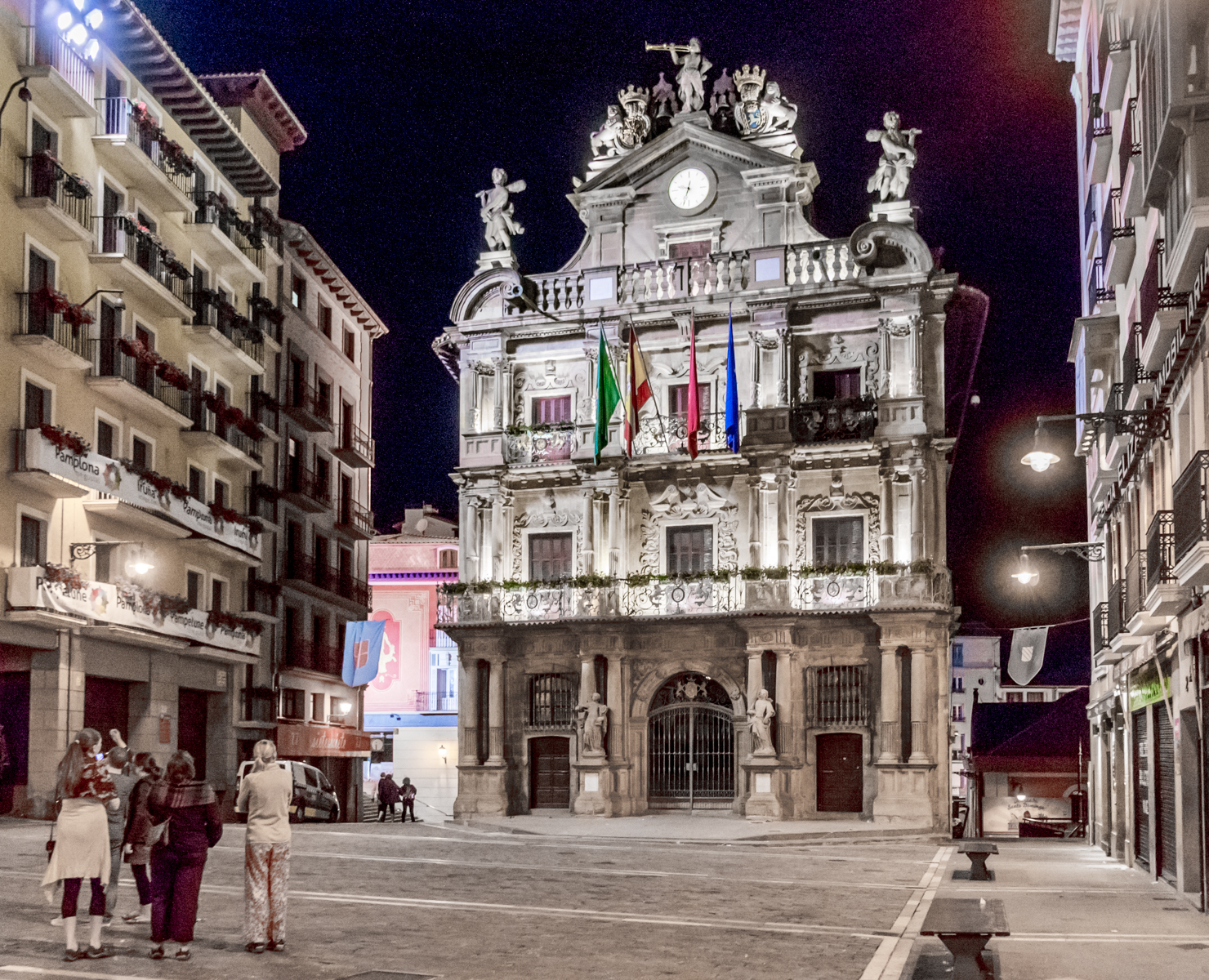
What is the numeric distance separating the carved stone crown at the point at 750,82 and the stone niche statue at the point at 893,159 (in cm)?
391

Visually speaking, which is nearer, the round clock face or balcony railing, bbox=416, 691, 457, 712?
the round clock face

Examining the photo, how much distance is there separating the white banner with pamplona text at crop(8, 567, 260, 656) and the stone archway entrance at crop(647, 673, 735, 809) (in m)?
11.5

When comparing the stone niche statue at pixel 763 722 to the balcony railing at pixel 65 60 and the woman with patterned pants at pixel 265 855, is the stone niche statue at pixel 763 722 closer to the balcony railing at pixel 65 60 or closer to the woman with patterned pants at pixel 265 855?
the balcony railing at pixel 65 60

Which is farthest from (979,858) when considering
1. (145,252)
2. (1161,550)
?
(145,252)

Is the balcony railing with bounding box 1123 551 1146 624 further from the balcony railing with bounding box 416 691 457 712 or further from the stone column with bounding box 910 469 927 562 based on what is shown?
the balcony railing with bounding box 416 691 457 712

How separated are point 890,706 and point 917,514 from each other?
492 centimetres

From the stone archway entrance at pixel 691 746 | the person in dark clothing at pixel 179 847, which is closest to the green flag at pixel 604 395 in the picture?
the stone archway entrance at pixel 691 746

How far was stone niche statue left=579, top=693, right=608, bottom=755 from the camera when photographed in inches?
1532

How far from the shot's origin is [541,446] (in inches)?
1612

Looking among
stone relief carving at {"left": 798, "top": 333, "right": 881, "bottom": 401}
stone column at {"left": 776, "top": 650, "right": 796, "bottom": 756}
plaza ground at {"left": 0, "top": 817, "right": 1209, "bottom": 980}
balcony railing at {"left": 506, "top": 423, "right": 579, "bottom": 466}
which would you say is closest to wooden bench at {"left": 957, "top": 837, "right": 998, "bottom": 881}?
plaza ground at {"left": 0, "top": 817, "right": 1209, "bottom": 980}

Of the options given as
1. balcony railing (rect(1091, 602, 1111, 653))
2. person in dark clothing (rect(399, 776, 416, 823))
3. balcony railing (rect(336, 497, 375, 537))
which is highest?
balcony railing (rect(336, 497, 375, 537))

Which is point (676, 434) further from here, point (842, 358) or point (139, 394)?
point (139, 394)

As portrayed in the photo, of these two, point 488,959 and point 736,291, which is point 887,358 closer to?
point 736,291

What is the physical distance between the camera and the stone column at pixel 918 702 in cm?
3700
